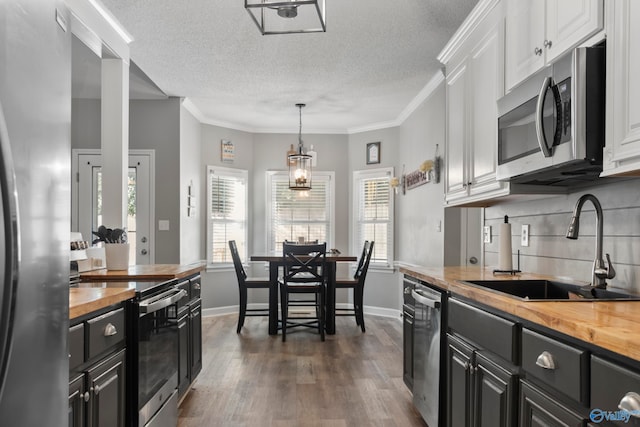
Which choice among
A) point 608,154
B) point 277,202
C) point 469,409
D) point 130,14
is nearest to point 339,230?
point 277,202

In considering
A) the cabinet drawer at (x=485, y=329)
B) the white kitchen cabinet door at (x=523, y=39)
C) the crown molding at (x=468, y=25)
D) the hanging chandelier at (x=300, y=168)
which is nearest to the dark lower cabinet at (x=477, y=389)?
the cabinet drawer at (x=485, y=329)

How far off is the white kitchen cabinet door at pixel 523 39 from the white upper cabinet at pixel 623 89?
0.46 meters

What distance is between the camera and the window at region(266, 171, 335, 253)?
7.16 meters

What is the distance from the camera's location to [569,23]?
5.86 ft

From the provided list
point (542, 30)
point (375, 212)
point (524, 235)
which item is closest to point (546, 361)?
point (542, 30)

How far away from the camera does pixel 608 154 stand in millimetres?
1569

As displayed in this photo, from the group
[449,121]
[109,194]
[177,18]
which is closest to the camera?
[449,121]

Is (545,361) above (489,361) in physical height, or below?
above

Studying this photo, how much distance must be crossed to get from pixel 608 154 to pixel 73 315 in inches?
69.2

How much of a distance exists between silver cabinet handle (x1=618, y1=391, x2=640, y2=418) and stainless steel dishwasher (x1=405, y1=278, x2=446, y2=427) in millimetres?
1382

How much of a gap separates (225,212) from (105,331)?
16.6 feet

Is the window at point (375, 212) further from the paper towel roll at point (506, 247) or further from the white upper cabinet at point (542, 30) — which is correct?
the white upper cabinet at point (542, 30)

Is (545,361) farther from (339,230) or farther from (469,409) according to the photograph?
(339,230)

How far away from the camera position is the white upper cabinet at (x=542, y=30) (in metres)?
1.69
